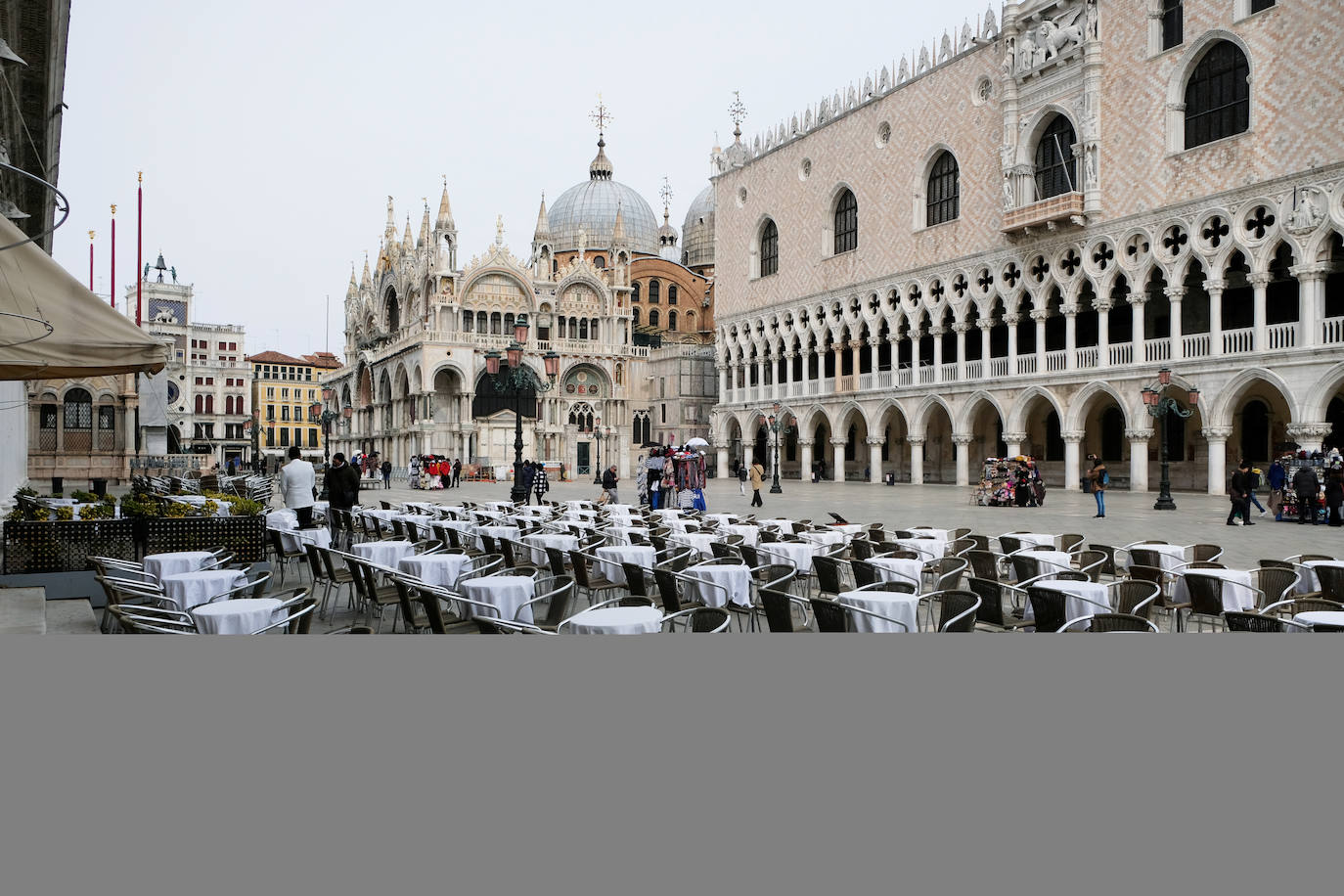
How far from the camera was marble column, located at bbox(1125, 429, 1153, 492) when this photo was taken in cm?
2836

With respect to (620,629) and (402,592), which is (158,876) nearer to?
(620,629)

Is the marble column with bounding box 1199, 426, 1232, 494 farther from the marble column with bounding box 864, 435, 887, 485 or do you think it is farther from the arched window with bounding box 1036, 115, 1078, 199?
the marble column with bounding box 864, 435, 887, 485

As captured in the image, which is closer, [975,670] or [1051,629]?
[975,670]

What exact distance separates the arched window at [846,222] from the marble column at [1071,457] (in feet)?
44.7

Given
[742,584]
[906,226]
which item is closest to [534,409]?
[906,226]

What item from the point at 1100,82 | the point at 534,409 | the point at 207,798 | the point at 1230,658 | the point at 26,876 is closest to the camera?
the point at 26,876

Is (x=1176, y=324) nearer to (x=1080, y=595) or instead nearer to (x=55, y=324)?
(x=1080, y=595)

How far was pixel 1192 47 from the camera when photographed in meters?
26.7

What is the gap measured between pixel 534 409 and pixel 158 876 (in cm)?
5196

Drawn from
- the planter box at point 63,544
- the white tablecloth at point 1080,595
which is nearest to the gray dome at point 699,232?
the planter box at point 63,544

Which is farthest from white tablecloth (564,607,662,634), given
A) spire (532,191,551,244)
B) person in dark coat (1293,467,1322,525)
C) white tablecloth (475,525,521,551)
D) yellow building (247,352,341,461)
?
yellow building (247,352,341,461)

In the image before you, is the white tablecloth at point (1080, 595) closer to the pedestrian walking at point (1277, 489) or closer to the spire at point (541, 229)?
the pedestrian walking at point (1277, 489)

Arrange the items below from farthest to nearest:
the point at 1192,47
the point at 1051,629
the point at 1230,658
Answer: the point at 1192,47
the point at 1051,629
the point at 1230,658

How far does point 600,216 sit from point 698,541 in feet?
212
